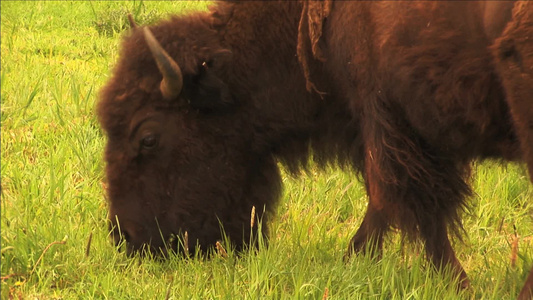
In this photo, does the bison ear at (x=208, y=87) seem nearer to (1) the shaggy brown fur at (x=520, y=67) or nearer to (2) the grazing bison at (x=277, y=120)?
(2) the grazing bison at (x=277, y=120)

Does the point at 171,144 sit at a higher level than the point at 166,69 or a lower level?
lower

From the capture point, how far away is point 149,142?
3623 millimetres

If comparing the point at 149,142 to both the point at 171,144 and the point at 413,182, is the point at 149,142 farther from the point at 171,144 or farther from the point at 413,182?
the point at 413,182

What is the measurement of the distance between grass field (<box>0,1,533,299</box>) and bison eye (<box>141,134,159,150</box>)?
0.45 m

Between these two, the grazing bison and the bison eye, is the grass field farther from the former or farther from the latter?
the bison eye

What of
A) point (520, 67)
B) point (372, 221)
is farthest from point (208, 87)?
point (520, 67)

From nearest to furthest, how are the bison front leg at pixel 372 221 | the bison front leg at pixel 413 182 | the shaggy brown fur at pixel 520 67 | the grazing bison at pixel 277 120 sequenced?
the shaggy brown fur at pixel 520 67, the grazing bison at pixel 277 120, the bison front leg at pixel 413 182, the bison front leg at pixel 372 221

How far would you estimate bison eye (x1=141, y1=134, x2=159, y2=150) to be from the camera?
3.62 metres

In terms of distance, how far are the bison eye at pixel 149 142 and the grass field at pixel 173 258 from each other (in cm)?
45

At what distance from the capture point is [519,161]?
10.5 feet

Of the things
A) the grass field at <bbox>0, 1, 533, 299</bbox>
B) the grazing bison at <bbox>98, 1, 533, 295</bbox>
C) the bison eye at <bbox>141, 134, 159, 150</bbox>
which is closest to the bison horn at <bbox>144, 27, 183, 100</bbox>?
the grazing bison at <bbox>98, 1, 533, 295</bbox>

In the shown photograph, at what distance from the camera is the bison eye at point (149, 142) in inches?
142

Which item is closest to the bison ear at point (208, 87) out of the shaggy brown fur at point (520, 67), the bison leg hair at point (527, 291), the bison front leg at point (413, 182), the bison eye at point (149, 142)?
the bison eye at point (149, 142)

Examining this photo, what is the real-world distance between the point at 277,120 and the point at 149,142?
0.55 metres
